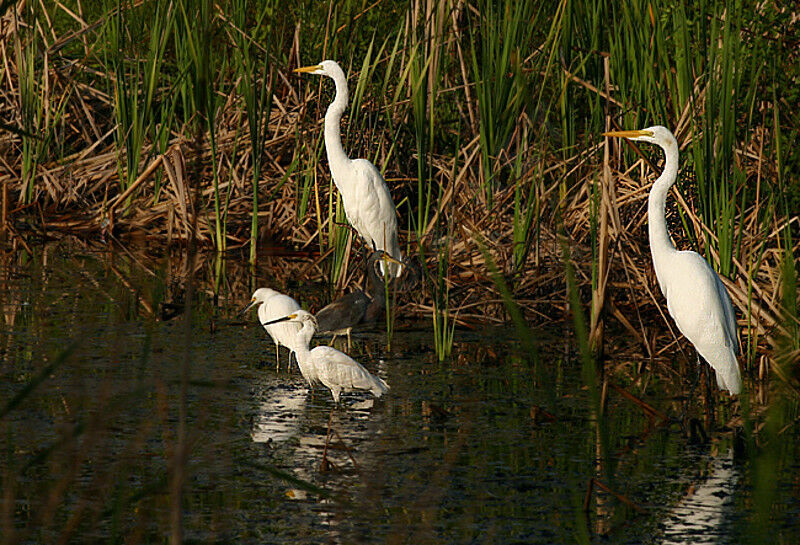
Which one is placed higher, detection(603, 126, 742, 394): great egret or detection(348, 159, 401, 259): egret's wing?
detection(348, 159, 401, 259): egret's wing

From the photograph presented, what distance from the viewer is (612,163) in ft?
22.6

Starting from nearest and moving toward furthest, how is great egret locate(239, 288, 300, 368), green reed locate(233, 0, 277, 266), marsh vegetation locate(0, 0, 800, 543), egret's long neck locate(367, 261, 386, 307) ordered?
1. marsh vegetation locate(0, 0, 800, 543)
2. great egret locate(239, 288, 300, 368)
3. egret's long neck locate(367, 261, 386, 307)
4. green reed locate(233, 0, 277, 266)

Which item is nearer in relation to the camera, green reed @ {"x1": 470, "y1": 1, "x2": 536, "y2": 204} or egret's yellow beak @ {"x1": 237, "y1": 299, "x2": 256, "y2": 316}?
egret's yellow beak @ {"x1": 237, "y1": 299, "x2": 256, "y2": 316}

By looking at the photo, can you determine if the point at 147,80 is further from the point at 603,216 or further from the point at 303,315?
the point at 603,216

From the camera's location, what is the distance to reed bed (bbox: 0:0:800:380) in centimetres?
562

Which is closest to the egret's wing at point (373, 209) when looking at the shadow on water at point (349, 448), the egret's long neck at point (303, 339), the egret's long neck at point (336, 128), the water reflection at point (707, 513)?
the egret's long neck at point (336, 128)

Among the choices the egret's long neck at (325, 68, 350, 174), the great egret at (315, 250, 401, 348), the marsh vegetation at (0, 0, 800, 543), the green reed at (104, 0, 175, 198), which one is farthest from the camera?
the green reed at (104, 0, 175, 198)

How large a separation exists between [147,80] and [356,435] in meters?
4.04

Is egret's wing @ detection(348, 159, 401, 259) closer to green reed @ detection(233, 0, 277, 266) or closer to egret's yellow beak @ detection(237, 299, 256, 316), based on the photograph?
green reed @ detection(233, 0, 277, 266)

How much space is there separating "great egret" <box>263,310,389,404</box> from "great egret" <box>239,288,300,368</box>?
265mm

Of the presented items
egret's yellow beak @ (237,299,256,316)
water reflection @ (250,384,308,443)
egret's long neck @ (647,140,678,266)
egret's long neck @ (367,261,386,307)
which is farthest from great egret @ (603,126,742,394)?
egret's yellow beak @ (237,299,256,316)

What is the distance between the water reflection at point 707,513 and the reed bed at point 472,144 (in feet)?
3.06

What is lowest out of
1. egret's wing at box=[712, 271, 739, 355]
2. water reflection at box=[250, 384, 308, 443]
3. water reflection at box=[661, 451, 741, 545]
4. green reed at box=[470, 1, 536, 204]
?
water reflection at box=[661, 451, 741, 545]

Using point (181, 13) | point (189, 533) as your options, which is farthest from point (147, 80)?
point (189, 533)
